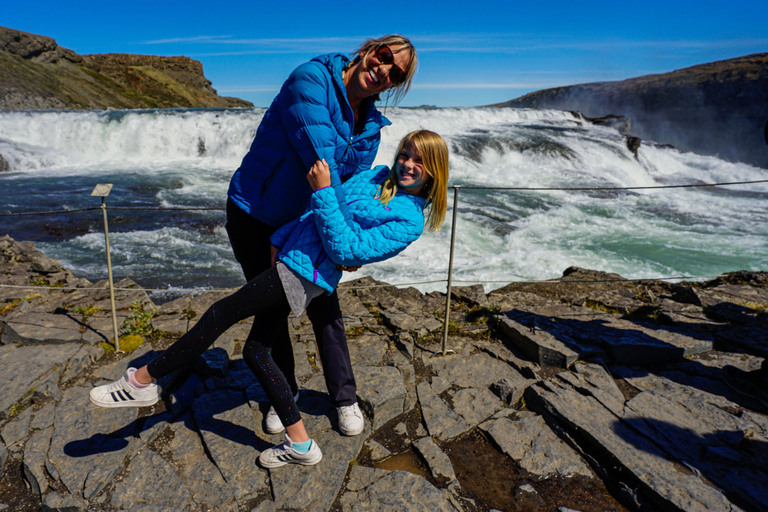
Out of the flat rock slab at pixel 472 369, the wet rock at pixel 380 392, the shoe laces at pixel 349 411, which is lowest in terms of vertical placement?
the flat rock slab at pixel 472 369

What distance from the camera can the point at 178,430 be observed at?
95.3 inches

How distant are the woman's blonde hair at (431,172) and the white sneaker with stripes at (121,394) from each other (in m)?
1.36

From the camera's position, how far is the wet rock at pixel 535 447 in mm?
2283

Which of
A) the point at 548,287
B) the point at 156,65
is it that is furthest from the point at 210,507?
the point at 156,65

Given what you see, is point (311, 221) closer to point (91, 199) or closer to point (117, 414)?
point (117, 414)

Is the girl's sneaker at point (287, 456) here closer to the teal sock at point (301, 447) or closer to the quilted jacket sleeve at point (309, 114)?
the teal sock at point (301, 447)

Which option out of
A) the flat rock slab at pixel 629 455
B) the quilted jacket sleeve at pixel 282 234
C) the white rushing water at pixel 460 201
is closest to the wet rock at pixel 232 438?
the quilted jacket sleeve at pixel 282 234

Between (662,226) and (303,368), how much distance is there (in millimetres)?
11400

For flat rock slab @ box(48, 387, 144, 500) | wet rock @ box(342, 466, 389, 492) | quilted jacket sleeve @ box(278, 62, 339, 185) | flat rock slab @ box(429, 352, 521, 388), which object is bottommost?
wet rock @ box(342, 466, 389, 492)

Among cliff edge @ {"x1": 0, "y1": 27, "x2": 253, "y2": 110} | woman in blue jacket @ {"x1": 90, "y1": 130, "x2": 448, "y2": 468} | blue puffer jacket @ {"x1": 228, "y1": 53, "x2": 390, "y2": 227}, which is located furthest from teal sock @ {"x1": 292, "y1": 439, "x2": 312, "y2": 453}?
cliff edge @ {"x1": 0, "y1": 27, "x2": 253, "y2": 110}

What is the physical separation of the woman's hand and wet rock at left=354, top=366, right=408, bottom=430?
4.79 ft

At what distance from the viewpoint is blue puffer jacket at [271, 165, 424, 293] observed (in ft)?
5.69

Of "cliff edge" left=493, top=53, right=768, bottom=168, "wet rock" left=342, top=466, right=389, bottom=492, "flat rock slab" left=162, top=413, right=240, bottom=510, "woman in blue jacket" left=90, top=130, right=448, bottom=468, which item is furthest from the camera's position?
"cliff edge" left=493, top=53, right=768, bottom=168

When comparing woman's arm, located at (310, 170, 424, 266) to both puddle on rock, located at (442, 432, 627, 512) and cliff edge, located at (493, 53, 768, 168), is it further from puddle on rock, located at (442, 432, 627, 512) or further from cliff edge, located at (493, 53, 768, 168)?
cliff edge, located at (493, 53, 768, 168)
